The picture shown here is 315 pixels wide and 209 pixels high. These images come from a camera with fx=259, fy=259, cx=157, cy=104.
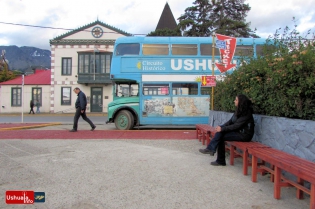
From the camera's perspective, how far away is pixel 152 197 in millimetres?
3871

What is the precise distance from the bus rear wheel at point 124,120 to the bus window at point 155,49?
295 centimetres

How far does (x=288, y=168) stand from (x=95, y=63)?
28708mm

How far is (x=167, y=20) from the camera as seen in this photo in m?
40.1

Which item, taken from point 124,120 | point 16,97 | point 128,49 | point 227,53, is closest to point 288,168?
point 227,53

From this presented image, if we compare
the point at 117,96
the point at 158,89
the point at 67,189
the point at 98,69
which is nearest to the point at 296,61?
the point at 67,189

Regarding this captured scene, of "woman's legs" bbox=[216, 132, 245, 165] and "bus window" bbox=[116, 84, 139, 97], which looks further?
"bus window" bbox=[116, 84, 139, 97]

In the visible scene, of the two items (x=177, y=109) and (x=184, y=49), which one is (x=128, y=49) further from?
(x=177, y=109)

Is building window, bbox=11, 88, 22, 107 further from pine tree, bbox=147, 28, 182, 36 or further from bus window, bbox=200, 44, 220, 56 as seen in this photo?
bus window, bbox=200, 44, 220, 56

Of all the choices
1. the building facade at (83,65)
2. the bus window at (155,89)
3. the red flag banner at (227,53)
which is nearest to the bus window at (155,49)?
the bus window at (155,89)

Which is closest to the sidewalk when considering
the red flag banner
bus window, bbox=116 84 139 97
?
the red flag banner

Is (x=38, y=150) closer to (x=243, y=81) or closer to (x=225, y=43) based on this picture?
(x=243, y=81)

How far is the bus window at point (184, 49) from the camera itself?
12070mm

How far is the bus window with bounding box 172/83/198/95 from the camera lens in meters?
12.1

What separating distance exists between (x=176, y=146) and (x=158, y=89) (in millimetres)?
4796
